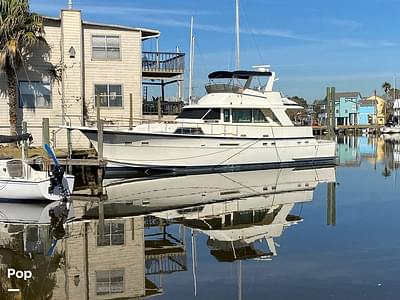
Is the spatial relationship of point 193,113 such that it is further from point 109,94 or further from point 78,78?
point 78,78

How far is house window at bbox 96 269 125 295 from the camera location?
7816 millimetres

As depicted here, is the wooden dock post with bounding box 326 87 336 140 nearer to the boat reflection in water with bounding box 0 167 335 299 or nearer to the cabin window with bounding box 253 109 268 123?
the cabin window with bounding box 253 109 268 123

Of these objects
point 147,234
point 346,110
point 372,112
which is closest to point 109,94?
point 147,234

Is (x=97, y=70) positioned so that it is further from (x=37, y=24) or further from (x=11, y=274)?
(x=11, y=274)

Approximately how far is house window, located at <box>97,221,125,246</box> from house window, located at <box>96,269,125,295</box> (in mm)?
2017

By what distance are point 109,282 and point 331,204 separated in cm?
967

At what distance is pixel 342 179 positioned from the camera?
23266 millimetres

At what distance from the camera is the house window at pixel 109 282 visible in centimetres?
782

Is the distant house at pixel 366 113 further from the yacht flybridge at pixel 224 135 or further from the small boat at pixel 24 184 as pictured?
the small boat at pixel 24 184

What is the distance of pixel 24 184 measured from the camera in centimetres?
1508

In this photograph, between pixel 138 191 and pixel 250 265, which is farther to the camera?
pixel 138 191

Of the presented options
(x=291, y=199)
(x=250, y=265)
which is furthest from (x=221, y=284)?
(x=291, y=199)

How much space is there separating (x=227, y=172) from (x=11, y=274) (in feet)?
57.4

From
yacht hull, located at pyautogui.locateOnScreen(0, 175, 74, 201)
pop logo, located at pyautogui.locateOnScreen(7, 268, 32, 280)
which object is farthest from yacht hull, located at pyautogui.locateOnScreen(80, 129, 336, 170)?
pop logo, located at pyautogui.locateOnScreen(7, 268, 32, 280)
